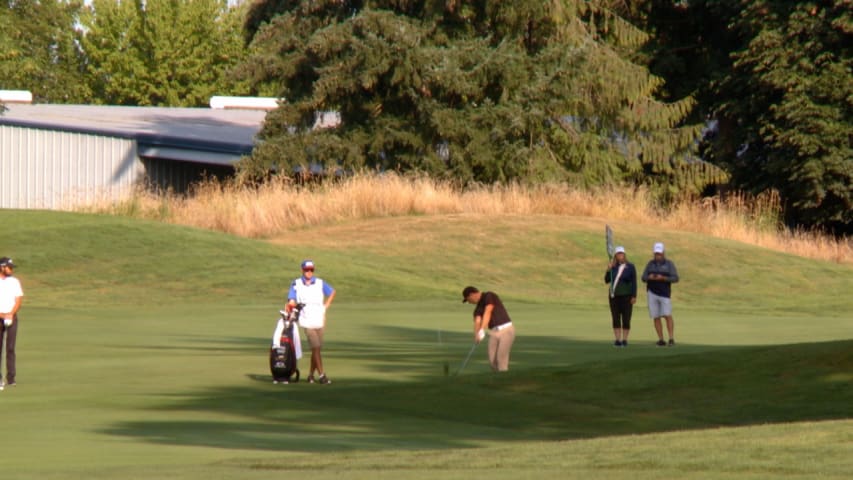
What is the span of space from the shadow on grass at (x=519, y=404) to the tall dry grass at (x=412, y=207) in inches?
1046

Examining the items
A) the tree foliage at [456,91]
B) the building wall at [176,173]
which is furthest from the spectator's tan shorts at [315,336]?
the building wall at [176,173]

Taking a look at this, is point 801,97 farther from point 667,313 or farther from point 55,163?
point 667,313

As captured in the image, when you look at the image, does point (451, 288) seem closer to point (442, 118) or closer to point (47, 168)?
point (442, 118)

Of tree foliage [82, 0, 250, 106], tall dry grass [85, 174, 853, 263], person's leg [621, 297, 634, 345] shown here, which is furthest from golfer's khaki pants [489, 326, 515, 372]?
tree foliage [82, 0, 250, 106]

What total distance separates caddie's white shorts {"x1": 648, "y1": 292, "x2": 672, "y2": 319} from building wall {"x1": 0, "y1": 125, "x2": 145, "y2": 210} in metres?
38.7

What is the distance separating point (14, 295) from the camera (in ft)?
67.4

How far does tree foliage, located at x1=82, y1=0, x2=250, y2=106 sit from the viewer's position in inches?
4134

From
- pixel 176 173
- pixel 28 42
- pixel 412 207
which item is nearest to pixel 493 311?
pixel 412 207

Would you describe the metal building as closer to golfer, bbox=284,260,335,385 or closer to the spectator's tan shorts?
golfer, bbox=284,260,335,385

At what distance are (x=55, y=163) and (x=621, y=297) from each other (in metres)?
40.6

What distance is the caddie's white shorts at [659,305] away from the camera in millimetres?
26406

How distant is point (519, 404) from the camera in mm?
18844

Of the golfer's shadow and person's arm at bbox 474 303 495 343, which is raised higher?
person's arm at bbox 474 303 495 343

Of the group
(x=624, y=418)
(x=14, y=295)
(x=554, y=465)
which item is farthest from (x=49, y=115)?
(x=554, y=465)
